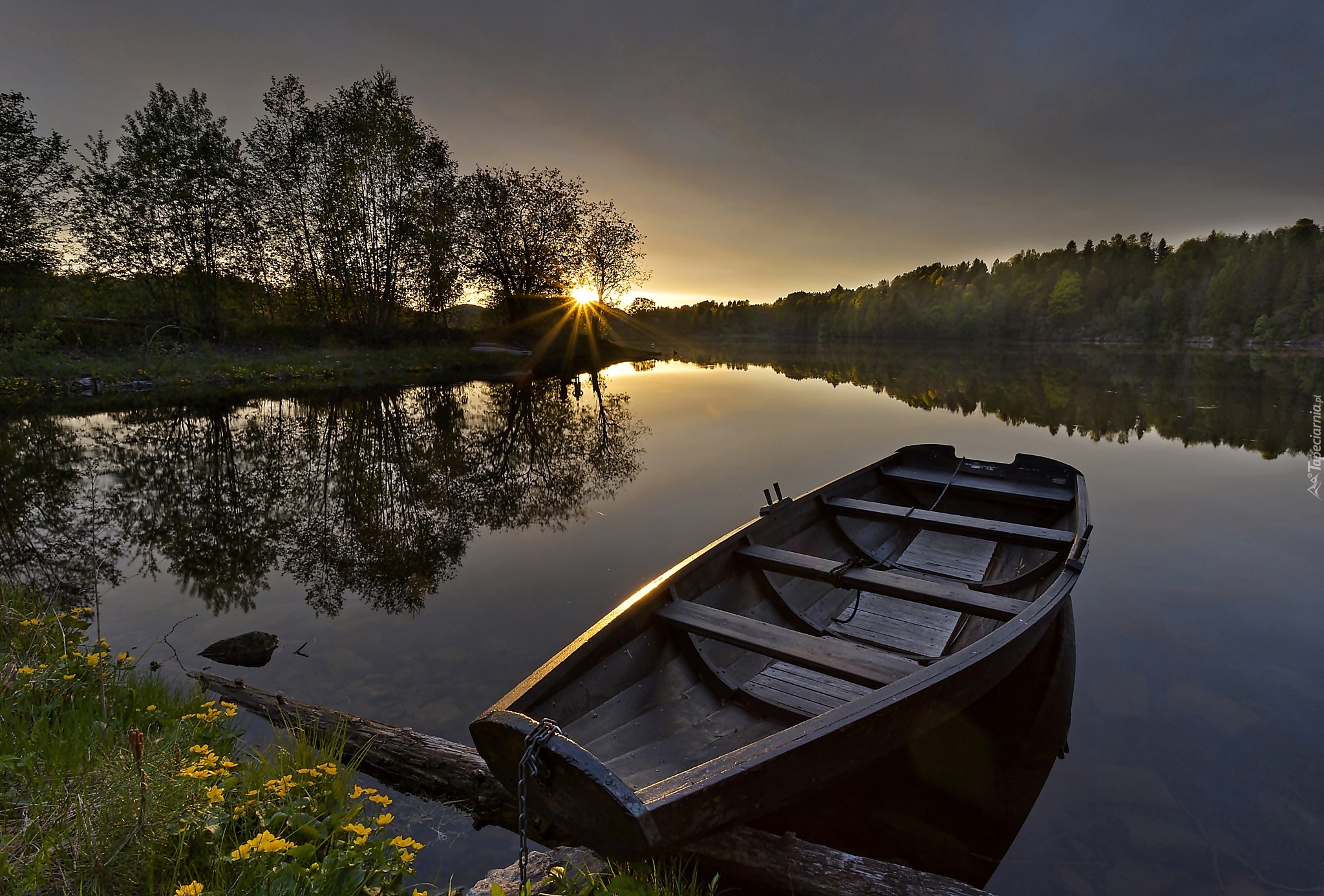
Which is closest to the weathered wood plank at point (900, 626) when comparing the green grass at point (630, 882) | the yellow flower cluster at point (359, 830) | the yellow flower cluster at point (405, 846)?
the green grass at point (630, 882)

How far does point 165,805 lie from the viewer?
240cm

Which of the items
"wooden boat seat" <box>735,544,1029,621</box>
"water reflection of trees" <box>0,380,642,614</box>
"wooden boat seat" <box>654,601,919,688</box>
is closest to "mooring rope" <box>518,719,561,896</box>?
"wooden boat seat" <box>654,601,919,688</box>

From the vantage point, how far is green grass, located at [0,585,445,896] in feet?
6.97

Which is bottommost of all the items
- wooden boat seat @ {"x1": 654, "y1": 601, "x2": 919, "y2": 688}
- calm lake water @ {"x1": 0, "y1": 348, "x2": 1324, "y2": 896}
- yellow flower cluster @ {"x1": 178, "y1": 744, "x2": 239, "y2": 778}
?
calm lake water @ {"x1": 0, "y1": 348, "x2": 1324, "y2": 896}

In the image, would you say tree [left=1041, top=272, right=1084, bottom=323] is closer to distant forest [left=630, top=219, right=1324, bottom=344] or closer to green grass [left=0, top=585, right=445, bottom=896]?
distant forest [left=630, top=219, right=1324, bottom=344]

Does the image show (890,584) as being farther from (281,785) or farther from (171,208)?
(171,208)

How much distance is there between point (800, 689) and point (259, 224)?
35.7 metres

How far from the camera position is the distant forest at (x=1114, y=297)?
65250mm

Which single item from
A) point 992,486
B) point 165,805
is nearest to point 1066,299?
point 992,486

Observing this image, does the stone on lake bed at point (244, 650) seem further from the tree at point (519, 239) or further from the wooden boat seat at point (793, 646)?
the tree at point (519, 239)

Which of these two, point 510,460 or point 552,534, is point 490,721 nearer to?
point 552,534

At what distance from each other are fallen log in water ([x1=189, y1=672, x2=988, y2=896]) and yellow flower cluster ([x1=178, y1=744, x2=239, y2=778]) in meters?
0.43

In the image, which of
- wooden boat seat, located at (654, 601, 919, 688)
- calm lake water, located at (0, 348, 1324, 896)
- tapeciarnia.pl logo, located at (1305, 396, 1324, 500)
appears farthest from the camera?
tapeciarnia.pl logo, located at (1305, 396, 1324, 500)

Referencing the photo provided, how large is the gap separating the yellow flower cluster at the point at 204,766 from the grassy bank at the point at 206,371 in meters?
21.8
